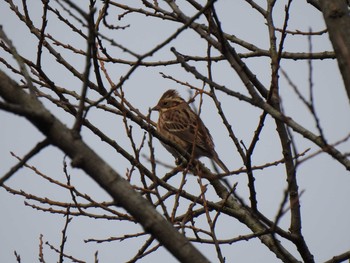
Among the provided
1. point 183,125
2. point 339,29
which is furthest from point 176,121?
point 339,29

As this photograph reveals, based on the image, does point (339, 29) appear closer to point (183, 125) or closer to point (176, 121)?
point (183, 125)

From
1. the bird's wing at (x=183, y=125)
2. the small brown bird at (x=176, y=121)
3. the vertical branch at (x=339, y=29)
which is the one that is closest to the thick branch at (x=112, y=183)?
the vertical branch at (x=339, y=29)

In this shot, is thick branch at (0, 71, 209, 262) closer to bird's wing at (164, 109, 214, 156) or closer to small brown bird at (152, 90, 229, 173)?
small brown bird at (152, 90, 229, 173)

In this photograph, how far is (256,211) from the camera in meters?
3.84

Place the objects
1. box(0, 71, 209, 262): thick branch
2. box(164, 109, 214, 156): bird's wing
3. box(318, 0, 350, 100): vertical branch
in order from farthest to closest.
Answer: box(164, 109, 214, 156): bird's wing, box(318, 0, 350, 100): vertical branch, box(0, 71, 209, 262): thick branch

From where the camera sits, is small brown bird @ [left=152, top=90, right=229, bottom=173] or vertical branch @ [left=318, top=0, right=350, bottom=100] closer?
vertical branch @ [left=318, top=0, right=350, bottom=100]

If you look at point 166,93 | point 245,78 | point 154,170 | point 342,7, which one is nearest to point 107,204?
point 154,170

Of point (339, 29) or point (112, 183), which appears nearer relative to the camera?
point (112, 183)

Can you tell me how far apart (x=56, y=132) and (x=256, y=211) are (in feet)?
6.18

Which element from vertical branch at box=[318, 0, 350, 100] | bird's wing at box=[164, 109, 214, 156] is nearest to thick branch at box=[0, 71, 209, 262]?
vertical branch at box=[318, 0, 350, 100]

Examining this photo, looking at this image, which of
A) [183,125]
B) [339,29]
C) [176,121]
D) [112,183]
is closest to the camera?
[112,183]

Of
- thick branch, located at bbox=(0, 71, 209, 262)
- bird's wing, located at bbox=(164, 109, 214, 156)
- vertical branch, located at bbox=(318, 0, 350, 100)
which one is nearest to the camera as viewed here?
thick branch, located at bbox=(0, 71, 209, 262)

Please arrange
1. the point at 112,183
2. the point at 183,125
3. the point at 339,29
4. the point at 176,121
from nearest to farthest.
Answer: the point at 112,183 < the point at 339,29 < the point at 183,125 < the point at 176,121

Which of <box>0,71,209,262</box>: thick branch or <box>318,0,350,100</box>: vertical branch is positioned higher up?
<box>318,0,350,100</box>: vertical branch
